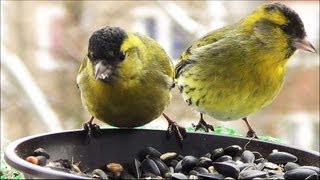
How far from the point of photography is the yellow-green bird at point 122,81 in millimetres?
2441

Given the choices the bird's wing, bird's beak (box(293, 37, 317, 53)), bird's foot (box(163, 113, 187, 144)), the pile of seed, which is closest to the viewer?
the pile of seed

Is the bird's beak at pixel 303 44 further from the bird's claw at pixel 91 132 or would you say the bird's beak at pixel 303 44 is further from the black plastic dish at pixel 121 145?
the bird's claw at pixel 91 132

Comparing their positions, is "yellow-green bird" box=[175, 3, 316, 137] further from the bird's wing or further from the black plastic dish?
the black plastic dish

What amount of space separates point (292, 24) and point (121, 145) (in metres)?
1.17

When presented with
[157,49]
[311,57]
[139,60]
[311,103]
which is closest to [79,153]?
[139,60]

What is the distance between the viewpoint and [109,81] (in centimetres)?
261

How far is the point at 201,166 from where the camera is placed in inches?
93.5

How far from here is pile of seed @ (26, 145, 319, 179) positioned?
2.20m

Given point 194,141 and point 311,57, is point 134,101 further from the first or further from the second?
point 311,57

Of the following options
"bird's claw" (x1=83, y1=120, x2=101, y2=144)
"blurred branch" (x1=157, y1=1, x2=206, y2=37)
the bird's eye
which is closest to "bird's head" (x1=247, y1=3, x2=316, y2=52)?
the bird's eye

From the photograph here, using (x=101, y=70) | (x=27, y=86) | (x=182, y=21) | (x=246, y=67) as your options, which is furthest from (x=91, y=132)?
(x=182, y=21)

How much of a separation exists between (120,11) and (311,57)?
2.31 metres

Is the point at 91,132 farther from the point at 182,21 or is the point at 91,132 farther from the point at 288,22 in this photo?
the point at 182,21

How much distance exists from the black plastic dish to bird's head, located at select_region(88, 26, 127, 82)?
0.22m
